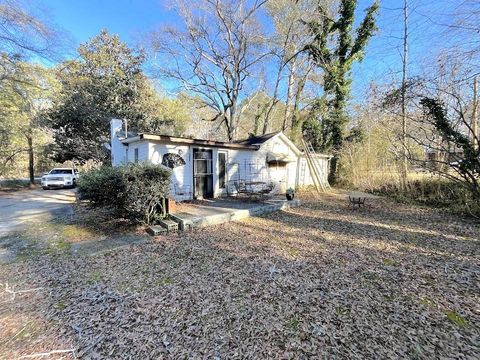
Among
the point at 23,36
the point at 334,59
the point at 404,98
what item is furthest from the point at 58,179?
the point at 334,59

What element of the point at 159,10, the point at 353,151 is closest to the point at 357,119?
the point at 353,151

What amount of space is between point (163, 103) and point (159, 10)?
20.0ft

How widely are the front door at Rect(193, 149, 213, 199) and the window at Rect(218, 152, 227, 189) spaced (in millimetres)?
405

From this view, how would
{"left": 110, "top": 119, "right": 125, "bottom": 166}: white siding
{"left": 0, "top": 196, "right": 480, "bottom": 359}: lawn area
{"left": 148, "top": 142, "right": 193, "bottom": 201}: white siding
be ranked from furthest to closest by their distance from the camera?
{"left": 110, "top": 119, "right": 125, "bottom": 166}: white siding → {"left": 148, "top": 142, "right": 193, "bottom": 201}: white siding → {"left": 0, "top": 196, "right": 480, "bottom": 359}: lawn area

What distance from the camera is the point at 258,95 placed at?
64.0ft

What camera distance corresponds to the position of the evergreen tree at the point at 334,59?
13992mm

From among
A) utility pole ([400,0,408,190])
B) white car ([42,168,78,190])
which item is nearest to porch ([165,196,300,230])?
utility pole ([400,0,408,190])

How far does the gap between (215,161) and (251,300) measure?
7666 millimetres

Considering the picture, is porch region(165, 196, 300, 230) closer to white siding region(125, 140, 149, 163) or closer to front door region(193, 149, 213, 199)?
front door region(193, 149, 213, 199)

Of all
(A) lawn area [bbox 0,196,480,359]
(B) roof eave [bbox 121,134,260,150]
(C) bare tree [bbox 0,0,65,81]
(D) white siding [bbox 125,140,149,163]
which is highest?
(C) bare tree [bbox 0,0,65,81]

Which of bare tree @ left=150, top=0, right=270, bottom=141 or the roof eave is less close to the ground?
bare tree @ left=150, top=0, right=270, bottom=141

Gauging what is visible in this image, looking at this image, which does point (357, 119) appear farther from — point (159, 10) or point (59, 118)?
point (59, 118)

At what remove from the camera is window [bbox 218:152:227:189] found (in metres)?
10.3

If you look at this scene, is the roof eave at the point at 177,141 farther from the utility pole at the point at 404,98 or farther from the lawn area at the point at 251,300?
the utility pole at the point at 404,98
